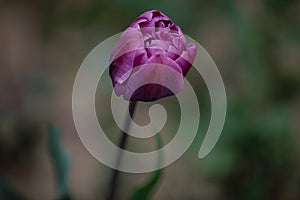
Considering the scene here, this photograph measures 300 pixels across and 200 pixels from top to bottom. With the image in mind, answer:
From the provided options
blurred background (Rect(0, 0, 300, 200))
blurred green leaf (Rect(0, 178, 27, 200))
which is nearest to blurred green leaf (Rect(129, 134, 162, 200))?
blurred green leaf (Rect(0, 178, 27, 200))

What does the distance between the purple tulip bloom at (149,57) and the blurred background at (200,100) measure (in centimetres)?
47

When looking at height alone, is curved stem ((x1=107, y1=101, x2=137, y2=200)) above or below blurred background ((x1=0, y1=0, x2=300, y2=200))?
above

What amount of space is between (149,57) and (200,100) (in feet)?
2.47

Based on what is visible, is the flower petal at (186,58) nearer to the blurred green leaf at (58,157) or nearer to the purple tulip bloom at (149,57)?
the purple tulip bloom at (149,57)

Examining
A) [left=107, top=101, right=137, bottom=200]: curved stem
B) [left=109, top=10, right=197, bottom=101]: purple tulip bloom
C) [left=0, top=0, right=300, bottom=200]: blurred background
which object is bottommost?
[left=0, top=0, right=300, bottom=200]: blurred background

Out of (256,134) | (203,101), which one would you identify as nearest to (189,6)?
(203,101)

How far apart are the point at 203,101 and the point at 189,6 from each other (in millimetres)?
195

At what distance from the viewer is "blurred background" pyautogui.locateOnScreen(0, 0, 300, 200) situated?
135 centimetres

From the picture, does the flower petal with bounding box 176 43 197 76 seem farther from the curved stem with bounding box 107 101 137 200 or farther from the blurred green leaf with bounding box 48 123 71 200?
the blurred green leaf with bounding box 48 123 71 200

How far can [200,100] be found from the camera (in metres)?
1.50

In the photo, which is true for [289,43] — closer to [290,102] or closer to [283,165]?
[290,102]

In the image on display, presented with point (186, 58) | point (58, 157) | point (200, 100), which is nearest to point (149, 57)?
point (186, 58)

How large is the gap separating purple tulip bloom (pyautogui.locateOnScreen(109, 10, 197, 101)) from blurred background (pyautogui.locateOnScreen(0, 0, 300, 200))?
472 millimetres

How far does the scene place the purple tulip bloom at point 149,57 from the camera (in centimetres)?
76
